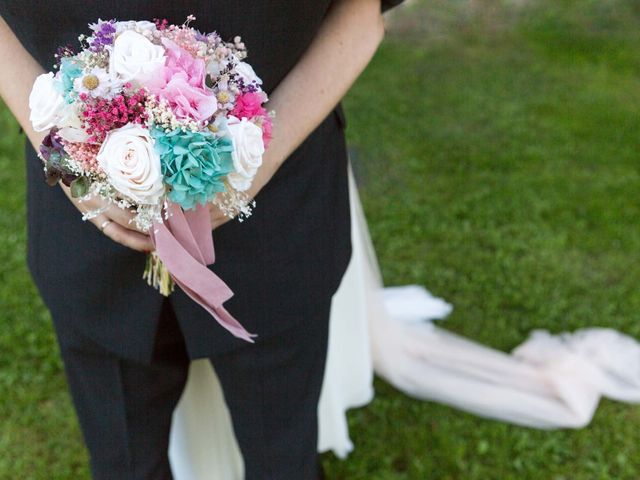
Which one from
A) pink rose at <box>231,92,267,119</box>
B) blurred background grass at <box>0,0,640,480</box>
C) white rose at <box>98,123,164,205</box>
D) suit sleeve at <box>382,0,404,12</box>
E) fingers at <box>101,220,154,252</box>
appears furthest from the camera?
blurred background grass at <box>0,0,640,480</box>

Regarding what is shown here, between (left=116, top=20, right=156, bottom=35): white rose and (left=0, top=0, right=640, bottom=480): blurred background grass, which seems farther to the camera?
(left=0, top=0, right=640, bottom=480): blurred background grass

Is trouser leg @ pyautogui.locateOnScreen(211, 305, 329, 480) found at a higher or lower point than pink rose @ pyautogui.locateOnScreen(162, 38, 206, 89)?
lower

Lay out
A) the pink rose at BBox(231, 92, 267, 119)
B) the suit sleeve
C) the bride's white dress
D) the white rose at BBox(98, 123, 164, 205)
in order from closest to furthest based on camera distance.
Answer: the white rose at BBox(98, 123, 164, 205), the pink rose at BBox(231, 92, 267, 119), the suit sleeve, the bride's white dress

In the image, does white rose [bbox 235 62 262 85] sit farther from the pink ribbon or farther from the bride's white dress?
the bride's white dress

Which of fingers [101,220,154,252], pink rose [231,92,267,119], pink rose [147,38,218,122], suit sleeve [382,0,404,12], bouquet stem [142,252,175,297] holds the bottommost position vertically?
bouquet stem [142,252,175,297]

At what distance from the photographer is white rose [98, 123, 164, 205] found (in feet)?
3.99

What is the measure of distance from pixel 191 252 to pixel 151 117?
30 centimetres

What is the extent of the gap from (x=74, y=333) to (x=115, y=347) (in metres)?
0.12

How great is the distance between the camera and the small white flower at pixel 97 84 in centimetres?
123

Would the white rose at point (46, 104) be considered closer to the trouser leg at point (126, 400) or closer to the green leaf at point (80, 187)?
A: the green leaf at point (80, 187)

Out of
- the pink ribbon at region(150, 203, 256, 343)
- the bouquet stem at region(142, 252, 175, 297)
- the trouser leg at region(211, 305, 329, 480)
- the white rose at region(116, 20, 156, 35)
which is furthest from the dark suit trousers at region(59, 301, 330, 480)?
Result: the white rose at region(116, 20, 156, 35)

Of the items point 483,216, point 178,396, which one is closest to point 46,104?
point 178,396

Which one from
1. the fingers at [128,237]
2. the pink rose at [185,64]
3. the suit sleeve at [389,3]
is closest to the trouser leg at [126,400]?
the fingers at [128,237]

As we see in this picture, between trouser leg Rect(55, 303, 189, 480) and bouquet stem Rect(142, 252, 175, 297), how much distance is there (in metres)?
0.13
